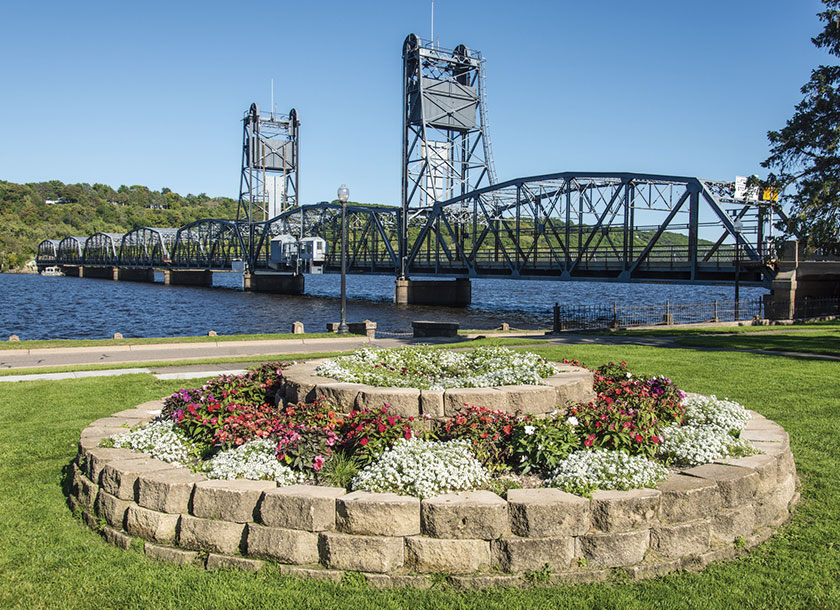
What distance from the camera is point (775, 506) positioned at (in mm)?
7516

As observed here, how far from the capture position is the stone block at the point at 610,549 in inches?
251

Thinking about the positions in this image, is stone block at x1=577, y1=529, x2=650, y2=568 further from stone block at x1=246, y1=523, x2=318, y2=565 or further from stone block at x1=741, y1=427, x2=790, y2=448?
stone block at x1=741, y1=427, x2=790, y2=448

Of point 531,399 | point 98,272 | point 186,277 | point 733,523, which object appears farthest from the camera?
point 98,272

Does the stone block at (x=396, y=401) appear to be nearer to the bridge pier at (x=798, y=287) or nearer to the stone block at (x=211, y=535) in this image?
the stone block at (x=211, y=535)

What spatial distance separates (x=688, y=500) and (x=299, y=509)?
378 cm

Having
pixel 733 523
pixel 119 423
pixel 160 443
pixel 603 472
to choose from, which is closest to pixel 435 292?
pixel 119 423

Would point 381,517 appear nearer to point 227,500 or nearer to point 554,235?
point 227,500

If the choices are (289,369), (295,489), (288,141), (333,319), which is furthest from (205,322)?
(288,141)

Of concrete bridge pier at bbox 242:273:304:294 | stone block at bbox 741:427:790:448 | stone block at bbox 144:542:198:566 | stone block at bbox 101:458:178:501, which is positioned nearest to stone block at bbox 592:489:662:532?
stone block at bbox 741:427:790:448

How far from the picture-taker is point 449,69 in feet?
316

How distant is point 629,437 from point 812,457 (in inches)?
135

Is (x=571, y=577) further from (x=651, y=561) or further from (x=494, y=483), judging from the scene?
(x=494, y=483)

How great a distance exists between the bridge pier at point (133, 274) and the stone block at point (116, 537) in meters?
162

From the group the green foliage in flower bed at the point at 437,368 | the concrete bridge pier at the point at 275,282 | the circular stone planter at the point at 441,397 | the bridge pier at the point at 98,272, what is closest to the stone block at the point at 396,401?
the circular stone planter at the point at 441,397
